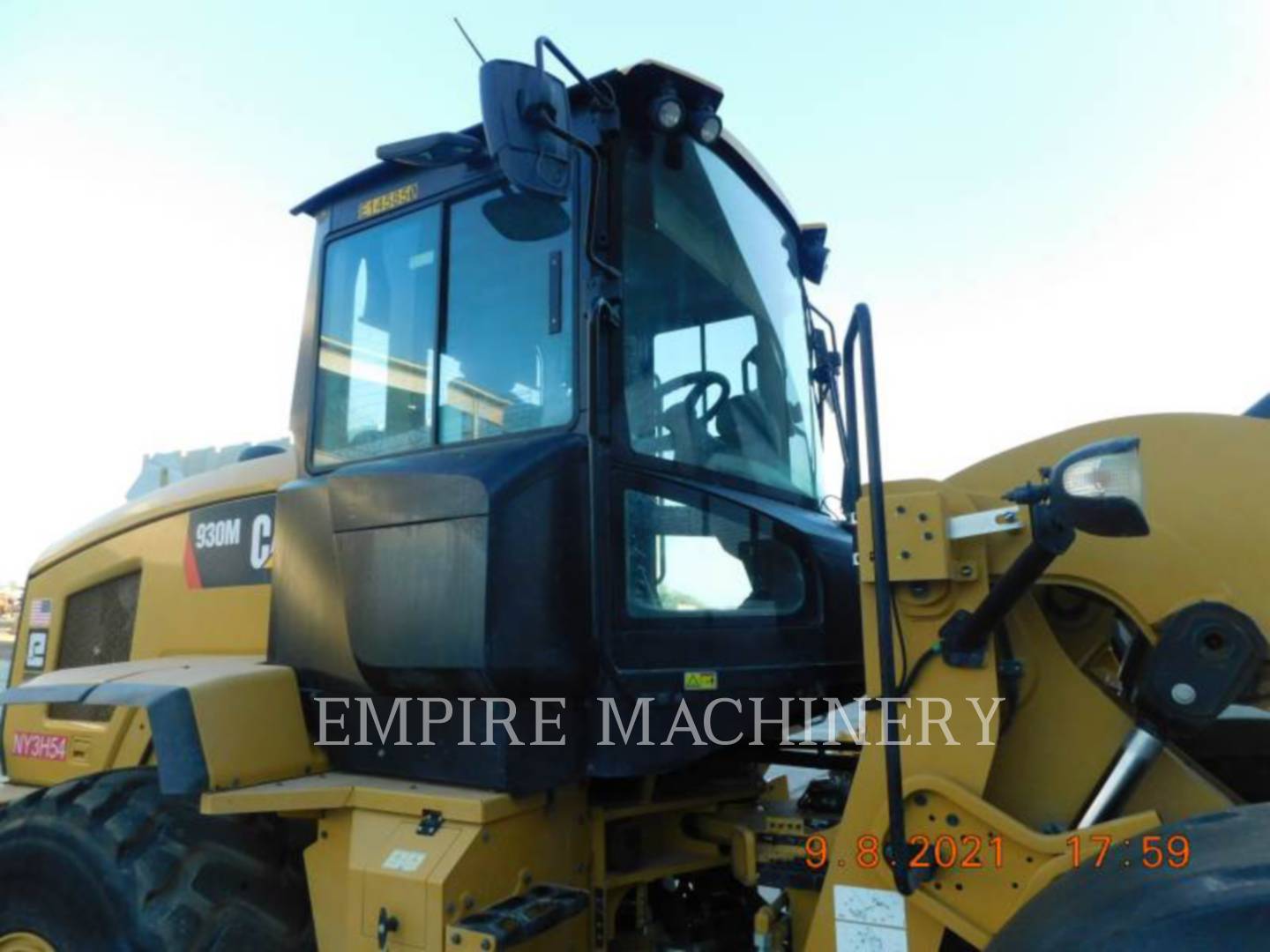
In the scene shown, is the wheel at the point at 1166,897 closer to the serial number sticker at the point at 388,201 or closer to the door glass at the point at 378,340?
the door glass at the point at 378,340

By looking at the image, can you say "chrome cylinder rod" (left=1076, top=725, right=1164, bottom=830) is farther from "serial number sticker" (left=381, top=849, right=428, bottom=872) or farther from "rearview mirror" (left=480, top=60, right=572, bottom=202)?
"rearview mirror" (left=480, top=60, right=572, bottom=202)

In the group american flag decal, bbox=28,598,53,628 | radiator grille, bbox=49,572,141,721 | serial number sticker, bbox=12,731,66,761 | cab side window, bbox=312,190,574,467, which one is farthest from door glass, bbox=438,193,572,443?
american flag decal, bbox=28,598,53,628

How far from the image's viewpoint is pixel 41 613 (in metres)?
4.08

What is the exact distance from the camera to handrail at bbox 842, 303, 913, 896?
1908 millimetres

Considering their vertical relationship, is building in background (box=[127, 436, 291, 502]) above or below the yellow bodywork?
above

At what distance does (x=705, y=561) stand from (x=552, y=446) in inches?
21.9

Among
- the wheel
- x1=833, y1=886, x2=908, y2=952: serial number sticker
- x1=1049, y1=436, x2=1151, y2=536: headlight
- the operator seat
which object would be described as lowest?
x1=833, y1=886, x2=908, y2=952: serial number sticker

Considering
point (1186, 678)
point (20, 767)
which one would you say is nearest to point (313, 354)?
point (20, 767)

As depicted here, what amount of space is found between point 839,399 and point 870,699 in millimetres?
1696

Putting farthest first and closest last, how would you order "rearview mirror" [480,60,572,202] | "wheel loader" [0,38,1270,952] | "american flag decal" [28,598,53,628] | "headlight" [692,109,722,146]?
"american flag decal" [28,598,53,628] < "headlight" [692,109,722,146] < "rearview mirror" [480,60,572,202] < "wheel loader" [0,38,1270,952]

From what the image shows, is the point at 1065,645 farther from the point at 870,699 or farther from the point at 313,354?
the point at 313,354

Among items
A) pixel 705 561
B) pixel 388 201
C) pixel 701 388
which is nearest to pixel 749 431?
pixel 701 388

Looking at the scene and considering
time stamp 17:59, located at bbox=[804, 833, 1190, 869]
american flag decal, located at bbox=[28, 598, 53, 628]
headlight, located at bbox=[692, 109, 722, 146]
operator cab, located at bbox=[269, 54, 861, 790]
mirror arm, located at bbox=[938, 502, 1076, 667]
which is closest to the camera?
time stamp 17:59, located at bbox=[804, 833, 1190, 869]

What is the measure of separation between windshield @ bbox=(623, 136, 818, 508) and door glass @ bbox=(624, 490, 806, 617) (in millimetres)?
164
